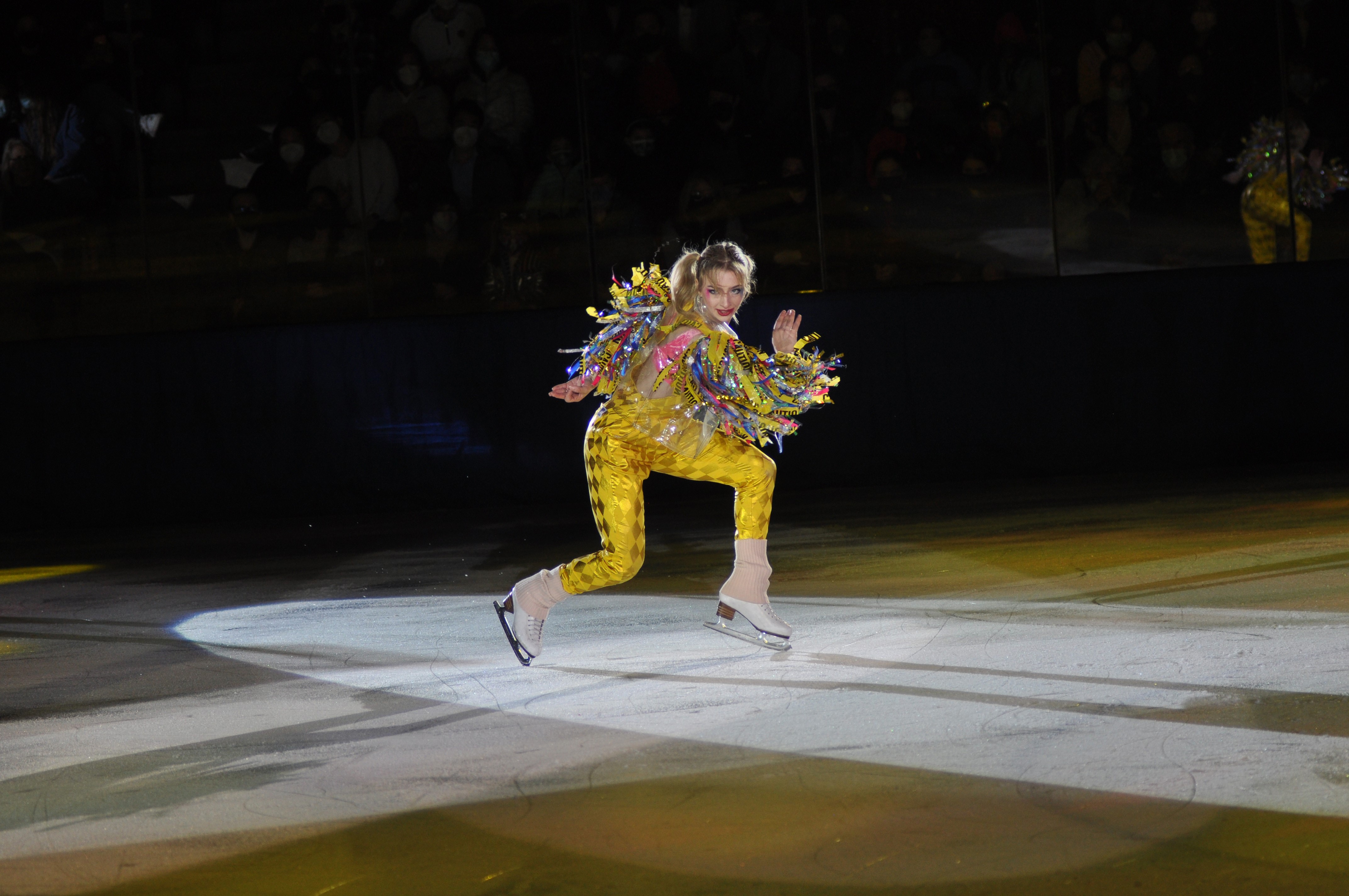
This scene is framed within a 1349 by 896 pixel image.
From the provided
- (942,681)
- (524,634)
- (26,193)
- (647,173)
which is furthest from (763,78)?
(942,681)

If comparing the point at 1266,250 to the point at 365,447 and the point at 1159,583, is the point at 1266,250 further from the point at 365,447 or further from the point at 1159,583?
the point at 365,447

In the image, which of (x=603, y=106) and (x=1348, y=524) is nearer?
(x=1348, y=524)

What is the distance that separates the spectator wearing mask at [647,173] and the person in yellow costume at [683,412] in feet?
19.5

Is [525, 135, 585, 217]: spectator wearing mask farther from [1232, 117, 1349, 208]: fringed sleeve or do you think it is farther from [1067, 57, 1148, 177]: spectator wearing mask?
[1232, 117, 1349, 208]: fringed sleeve

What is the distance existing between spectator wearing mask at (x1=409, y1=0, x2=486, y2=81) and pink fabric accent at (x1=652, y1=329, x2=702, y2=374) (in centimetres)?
694

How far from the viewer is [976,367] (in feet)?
35.0

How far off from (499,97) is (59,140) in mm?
3636

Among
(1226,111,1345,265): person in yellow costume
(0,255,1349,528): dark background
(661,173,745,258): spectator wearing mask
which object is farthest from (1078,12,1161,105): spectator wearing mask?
(661,173,745,258): spectator wearing mask

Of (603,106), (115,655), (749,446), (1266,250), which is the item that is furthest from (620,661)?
(1266,250)

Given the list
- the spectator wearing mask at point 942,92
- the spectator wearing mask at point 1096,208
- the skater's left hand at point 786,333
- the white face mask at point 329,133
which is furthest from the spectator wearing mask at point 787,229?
the skater's left hand at point 786,333

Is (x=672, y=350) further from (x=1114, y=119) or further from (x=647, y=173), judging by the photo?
(x=1114, y=119)

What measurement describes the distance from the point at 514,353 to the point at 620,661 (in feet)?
19.6

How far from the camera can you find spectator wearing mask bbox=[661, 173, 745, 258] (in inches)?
440

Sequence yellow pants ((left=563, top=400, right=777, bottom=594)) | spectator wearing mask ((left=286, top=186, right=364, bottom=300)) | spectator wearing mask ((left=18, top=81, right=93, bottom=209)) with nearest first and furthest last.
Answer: yellow pants ((left=563, top=400, right=777, bottom=594)), spectator wearing mask ((left=286, top=186, right=364, bottom=300)), spectator wearing mask ((left=18, top=81, right=93, bottom=209))
